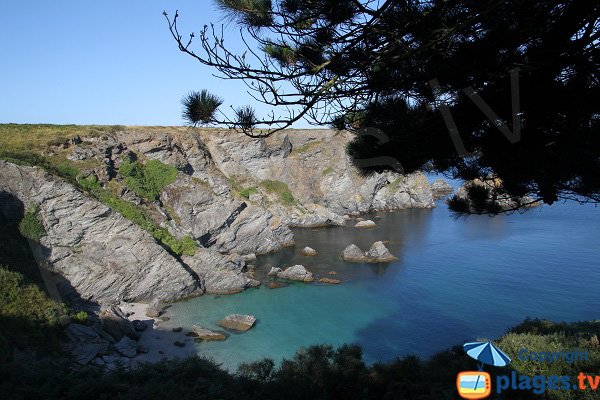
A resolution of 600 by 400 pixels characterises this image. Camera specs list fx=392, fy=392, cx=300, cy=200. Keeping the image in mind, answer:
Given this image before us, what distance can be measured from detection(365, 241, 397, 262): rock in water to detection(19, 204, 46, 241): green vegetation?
21.5 meters

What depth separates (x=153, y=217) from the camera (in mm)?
28266

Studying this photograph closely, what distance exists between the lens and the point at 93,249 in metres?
23.2

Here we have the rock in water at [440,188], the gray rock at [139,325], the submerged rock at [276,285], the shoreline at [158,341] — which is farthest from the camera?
the rock in water at [440,188]

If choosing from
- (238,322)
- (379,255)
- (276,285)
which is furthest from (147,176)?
(379,255)

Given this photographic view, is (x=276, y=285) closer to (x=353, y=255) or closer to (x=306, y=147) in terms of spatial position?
(x=353, y=255)

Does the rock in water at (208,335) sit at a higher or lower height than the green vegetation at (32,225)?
lower

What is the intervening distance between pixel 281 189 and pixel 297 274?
79.7ft

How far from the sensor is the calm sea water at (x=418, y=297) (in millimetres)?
18016

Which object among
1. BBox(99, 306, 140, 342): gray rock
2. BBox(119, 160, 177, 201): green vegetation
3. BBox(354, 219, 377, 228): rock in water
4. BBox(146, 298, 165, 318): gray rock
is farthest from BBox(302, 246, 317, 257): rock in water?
BBox(99, 306, 140, 342): gray rock

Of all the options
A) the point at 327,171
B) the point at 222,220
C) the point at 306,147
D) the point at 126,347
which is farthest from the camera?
the point at 306,147

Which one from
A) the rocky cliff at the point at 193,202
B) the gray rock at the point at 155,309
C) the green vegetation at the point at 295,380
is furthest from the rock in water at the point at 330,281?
the green vegetation at the point at 295,380

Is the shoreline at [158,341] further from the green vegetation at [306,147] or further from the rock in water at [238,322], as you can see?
the green vegetation at [306,147]

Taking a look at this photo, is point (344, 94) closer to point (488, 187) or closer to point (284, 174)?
point (488, 187)

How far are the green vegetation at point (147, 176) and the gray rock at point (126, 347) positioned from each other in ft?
47.4
